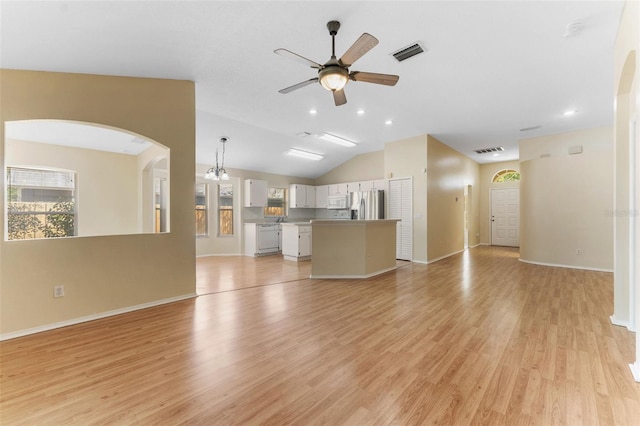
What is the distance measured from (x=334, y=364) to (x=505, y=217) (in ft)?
32.4

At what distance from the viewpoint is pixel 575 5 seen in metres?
2.36

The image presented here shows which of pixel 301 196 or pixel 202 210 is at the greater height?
pixel 301 196

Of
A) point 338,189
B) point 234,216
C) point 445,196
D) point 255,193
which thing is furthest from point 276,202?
point 445,196

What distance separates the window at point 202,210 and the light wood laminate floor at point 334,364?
4.37 metres

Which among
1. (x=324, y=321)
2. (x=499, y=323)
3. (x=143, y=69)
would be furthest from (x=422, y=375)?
(x=143, y=69)

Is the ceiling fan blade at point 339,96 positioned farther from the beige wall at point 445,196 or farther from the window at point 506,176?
the window at point 506,176

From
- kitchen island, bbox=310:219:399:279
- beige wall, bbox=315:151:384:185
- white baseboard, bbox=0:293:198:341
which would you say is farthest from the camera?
beige wall, bbox=315:151:384:185

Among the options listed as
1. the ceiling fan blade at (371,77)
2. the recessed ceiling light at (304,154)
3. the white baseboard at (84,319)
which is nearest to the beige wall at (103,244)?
the white baseboard at (84,319)

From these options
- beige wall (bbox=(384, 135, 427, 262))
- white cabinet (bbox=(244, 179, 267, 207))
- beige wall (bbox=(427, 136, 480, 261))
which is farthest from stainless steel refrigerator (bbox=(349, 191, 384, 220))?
white cabinet (bbox=(244, 179, 267, 207))

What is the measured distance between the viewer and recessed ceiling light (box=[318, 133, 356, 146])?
668 centimetres

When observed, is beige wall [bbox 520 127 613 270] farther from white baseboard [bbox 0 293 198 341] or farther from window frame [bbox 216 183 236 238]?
window frame [bbox 216 183 236 238]

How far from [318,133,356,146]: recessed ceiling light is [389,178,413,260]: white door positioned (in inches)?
61.4

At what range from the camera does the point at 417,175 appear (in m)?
6.60

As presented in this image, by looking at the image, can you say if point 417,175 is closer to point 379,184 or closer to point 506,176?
point 379,184
